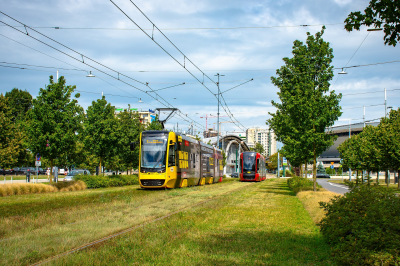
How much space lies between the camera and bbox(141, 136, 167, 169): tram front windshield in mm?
22094

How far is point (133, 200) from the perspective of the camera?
50.2 feet

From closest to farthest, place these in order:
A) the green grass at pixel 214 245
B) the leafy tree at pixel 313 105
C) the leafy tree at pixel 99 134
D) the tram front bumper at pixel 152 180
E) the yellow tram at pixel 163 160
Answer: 1. the green grass at pixel 214 245
2. the leafy tree at pixel 313 105
3. the tram front bumper at pixel 152 180
4. the yellow tram at pixel 163 160
5. the leafy tree at pixel 99 134

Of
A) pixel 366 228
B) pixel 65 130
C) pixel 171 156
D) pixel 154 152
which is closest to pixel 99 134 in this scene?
pixel 65 130

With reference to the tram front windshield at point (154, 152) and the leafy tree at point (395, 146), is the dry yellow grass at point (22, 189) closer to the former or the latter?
the tram front windshield at point (154, 152)

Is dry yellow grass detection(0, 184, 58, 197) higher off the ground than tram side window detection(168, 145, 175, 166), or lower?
lower

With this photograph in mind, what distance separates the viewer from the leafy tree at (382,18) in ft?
18.2

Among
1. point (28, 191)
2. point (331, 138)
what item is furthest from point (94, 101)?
point (331, 138)

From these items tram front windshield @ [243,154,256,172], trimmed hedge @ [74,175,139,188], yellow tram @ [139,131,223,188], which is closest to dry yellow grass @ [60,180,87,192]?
trimmed hedge @ [74,175,139,188]

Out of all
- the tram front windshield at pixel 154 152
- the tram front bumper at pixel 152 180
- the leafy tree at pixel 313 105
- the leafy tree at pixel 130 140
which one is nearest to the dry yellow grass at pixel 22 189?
the tram front bumper at pixel 152 180

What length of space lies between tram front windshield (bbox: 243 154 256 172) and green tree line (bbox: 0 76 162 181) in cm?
1128

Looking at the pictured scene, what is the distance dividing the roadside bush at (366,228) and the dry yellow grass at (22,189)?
54.3ft

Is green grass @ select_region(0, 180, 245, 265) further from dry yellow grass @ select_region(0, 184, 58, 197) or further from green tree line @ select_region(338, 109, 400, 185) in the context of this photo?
green tree line @ select_region(338, 109, 400, 185)

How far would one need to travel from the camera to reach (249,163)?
4466 centimetres

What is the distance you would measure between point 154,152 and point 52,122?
6.96 metres
